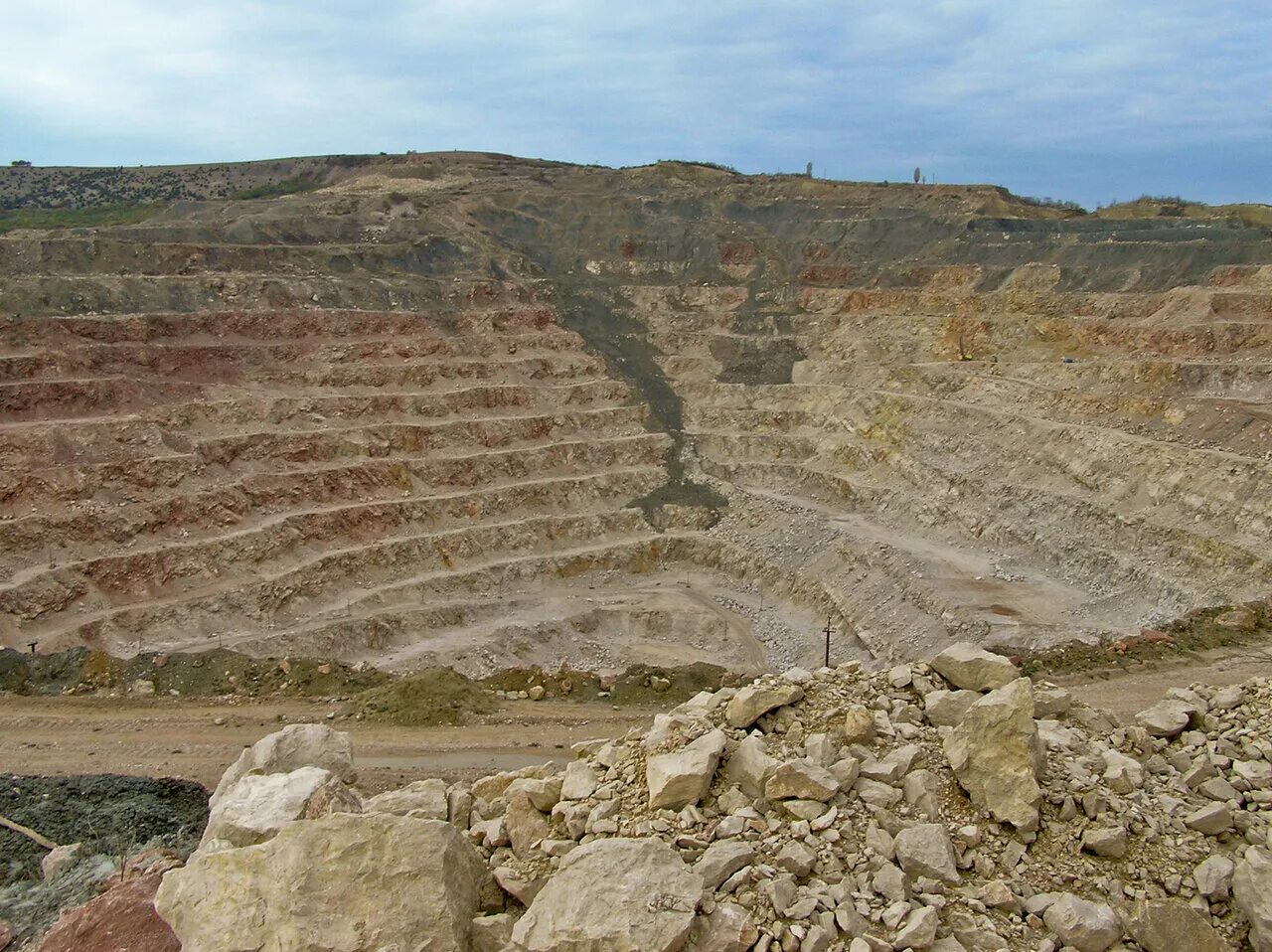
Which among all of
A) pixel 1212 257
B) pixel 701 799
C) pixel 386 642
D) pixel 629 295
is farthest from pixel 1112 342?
pixel 701 799

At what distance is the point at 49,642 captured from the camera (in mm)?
26641

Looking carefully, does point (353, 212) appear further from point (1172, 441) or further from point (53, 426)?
point (1172, 441)

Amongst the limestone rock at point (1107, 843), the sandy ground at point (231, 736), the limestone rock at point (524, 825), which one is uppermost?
the limestone rock at point (1107, 843)

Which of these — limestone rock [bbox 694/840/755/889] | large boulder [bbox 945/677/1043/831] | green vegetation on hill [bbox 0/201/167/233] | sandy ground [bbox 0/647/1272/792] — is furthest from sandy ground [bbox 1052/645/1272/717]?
green vegetation on hill [bbox 0/201/167/233]

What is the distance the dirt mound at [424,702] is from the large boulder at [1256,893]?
677 inches

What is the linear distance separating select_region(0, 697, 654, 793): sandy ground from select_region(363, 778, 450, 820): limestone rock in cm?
862

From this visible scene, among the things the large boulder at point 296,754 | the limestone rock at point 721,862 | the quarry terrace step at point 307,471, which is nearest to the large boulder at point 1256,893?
the limestone rock at point 721,862

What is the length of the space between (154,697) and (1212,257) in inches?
1792

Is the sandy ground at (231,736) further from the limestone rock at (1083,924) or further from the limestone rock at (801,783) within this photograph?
the limestone rock at (1083,924)

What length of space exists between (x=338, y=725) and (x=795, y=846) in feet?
53.2

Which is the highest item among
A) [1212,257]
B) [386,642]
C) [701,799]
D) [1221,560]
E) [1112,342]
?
[1212,257]

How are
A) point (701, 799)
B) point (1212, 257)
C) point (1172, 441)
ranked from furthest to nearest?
point (1212, 257)
point (1172, 441)
point (701, 799)

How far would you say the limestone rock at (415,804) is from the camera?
10.1 metres

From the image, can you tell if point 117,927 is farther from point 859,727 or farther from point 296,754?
point 859,727
